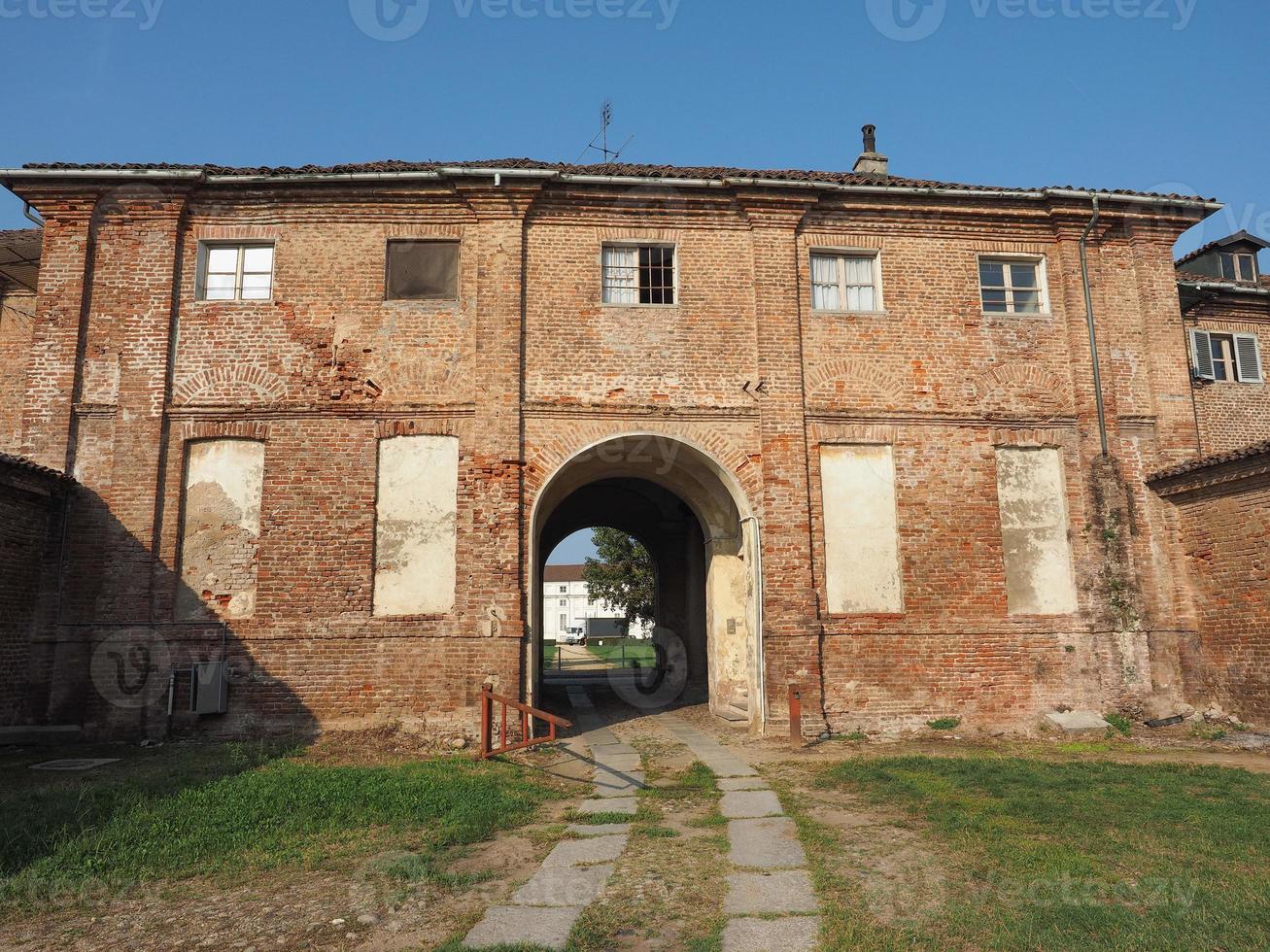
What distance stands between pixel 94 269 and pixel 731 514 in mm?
10652

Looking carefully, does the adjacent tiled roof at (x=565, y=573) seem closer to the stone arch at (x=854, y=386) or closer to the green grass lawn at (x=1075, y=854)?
the stone arch at (x=854, y=386)

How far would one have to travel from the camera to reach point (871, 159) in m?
16.6

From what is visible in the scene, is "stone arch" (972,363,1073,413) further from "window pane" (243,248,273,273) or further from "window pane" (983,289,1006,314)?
"window pane" (243,248,273,273)

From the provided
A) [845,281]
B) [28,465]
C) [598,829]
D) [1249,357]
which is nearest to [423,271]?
[28,465]

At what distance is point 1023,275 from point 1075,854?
10.4m

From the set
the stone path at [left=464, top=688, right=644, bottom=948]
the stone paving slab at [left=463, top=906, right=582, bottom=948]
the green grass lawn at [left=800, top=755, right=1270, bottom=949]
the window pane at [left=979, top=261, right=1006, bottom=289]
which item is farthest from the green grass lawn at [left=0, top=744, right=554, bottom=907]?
the window pane at [left=979, top=261, right=1006, bottom=289]

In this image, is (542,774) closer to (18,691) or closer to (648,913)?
(648,913)

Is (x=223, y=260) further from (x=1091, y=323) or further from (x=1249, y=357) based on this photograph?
(x=1249, y=357)

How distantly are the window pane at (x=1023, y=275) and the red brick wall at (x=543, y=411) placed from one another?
0.69 m

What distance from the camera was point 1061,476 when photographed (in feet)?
43.3

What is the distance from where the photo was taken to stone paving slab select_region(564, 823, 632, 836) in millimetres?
7324

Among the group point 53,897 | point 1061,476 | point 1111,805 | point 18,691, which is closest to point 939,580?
point 1061,476

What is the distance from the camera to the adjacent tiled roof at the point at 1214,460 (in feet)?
37.2

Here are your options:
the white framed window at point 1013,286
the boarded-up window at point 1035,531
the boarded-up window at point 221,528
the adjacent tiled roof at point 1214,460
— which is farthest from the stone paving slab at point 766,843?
the white framed window at point 1013,286
